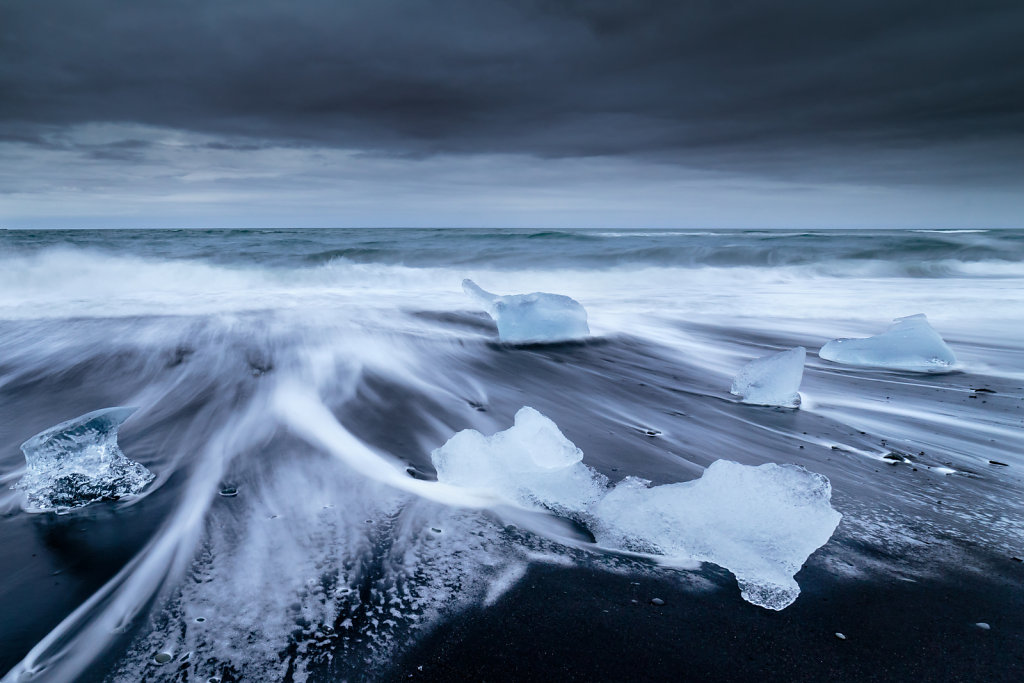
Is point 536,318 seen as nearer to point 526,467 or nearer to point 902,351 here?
point 902,351

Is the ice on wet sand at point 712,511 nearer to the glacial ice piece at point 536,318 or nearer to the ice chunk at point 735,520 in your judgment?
the ice chunk at point 735,520

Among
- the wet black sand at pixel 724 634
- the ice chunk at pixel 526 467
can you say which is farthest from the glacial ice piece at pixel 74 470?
the wet black sand at pixel 724 634

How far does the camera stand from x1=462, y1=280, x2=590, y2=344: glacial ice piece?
577 centimetres

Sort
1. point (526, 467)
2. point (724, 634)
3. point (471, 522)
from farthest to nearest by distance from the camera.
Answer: point (526, 467), point (471, 522), point (724, 634)

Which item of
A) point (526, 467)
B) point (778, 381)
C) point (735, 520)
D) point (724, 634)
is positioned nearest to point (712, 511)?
point (735, 520)

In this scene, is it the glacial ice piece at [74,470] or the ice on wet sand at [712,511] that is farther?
the glacial ice piece at [74,470]

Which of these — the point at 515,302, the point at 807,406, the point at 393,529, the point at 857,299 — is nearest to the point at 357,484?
the point at 393,529

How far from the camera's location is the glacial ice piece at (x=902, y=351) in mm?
4902

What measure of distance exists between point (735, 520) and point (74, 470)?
253cm

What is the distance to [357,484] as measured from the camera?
8.46 feet

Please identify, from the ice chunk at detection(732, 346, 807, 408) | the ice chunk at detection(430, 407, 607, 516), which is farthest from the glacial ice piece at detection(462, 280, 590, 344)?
the ice chunk at detection(430, 407, 607, 516)

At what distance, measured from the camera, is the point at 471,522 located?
224 cm

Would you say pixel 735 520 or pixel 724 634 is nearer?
pixel 724 634

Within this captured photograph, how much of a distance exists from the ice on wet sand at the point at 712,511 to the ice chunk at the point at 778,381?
1.75 metres
